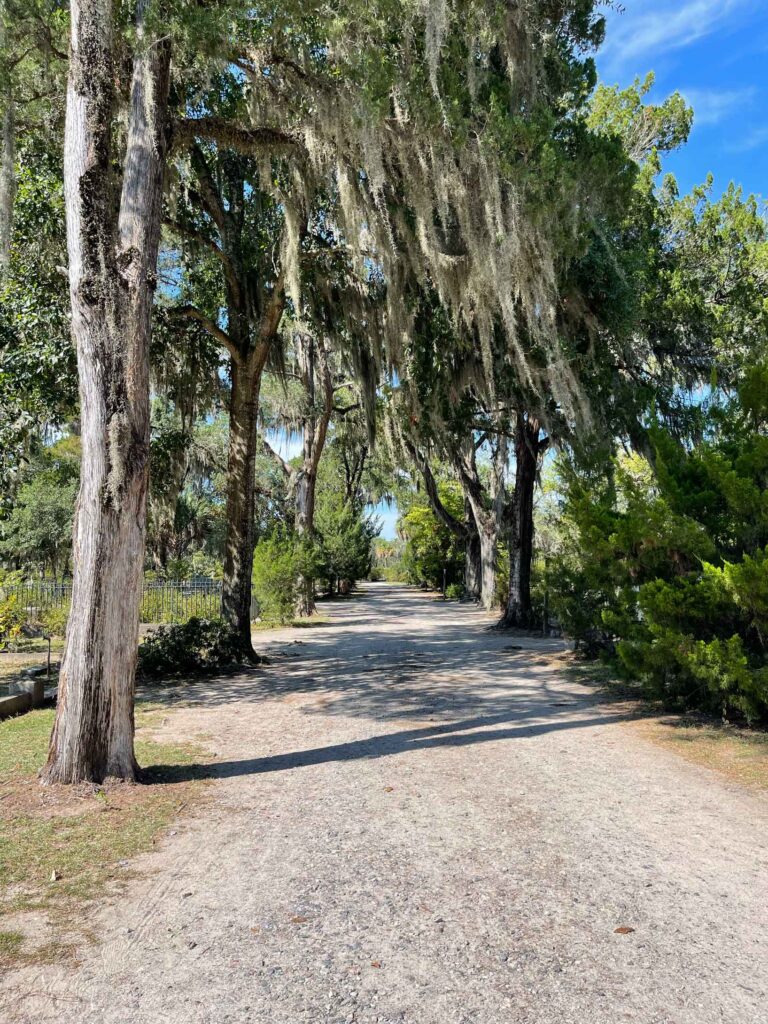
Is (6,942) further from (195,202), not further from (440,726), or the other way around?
(195,202)

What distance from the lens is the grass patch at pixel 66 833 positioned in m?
3.10

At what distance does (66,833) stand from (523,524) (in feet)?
43.0

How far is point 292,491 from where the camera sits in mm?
22312

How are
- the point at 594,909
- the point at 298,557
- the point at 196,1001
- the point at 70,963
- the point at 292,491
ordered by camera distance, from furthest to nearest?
the point at 292,491 < the point at 298,557 < the point at 594,909 < the point at 70,963 < the point at 196,1001

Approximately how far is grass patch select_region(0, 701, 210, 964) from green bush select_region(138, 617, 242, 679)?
4.47m

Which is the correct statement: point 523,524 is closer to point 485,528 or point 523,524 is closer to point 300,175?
point 485,528

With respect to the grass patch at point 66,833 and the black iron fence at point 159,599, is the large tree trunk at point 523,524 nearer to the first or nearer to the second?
the black iron fence at point 159,599

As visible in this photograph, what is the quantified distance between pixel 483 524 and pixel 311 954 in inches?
796

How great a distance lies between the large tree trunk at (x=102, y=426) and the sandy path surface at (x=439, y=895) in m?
1.00

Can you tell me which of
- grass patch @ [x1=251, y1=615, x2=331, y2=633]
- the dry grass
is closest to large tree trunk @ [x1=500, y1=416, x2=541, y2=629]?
grass patch @ [x1=251, y1=615, x2=331, y2=633]

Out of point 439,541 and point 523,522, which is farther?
point 439,541

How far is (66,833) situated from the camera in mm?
3914

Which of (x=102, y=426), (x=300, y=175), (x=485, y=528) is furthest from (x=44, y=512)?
(x=102, y=426)

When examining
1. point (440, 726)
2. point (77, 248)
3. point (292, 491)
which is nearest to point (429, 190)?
point (77, 248)
